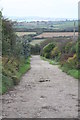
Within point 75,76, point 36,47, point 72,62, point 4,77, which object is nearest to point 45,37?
point 36,47

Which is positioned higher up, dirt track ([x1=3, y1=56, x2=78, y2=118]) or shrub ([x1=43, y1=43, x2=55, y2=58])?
dirt track ([x1=3, y1=56, x2=78, y2=118])

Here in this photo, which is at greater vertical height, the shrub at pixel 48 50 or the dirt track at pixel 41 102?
the dirt track at pixel 41 102

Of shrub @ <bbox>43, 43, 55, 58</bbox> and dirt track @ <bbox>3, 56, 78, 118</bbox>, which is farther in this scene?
shrub @ <bbox>43, 43, 55, 58</bbox>

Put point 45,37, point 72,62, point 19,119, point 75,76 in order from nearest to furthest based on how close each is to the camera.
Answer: point 19,119
point 75,76
point 72,62
point 45,37

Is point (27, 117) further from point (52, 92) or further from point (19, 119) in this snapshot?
point (52, 92)

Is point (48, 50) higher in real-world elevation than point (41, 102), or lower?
lower

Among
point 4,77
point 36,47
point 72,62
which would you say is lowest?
point 36,47

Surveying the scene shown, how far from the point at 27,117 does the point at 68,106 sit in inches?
94.1

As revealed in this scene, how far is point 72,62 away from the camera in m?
28.5

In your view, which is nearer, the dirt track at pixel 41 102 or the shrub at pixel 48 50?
the dirt track at pixel 41 102

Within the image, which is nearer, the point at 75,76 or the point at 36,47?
the point at 75,76

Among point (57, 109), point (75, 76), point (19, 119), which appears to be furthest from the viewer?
point (75, 76)

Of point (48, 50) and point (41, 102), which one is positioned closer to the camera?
point (41, 102)

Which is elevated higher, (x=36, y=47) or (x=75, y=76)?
(x=75, y=76)
